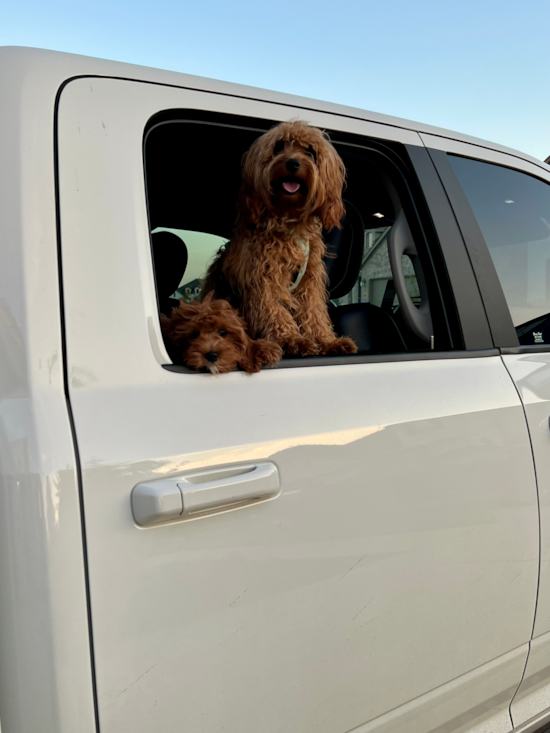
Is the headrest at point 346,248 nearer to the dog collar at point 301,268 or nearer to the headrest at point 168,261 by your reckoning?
the dog collar at point 301,268

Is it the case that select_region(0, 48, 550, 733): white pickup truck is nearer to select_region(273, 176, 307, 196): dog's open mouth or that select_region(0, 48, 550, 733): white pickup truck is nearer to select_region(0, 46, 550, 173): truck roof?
select_region(0, 46, 550, 173): truck roof

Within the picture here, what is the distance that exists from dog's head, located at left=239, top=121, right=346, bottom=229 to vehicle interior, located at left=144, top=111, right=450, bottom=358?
0.09 meters

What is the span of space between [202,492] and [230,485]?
64 mm

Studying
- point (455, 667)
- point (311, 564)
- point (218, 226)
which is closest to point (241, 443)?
point (311, 564)

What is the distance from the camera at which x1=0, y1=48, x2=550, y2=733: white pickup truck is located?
97cm

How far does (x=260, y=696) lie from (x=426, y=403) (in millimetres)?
835

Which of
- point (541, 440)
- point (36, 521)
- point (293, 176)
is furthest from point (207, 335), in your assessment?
point (541, 440)

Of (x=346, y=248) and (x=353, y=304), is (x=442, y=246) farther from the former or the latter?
(x=346, y=248)

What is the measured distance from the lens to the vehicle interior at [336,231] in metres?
2.01

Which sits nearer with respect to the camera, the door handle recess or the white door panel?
the door handle recess

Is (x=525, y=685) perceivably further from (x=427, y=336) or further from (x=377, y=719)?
(x=427, y=336)

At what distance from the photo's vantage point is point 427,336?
2027 millimetres

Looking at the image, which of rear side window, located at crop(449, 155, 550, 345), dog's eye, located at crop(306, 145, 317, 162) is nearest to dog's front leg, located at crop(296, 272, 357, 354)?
dog's eye, located at crop(306, 145, 317, 162)

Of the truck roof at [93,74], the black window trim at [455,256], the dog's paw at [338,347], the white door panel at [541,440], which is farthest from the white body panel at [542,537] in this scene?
the truck roof at [93,74]
